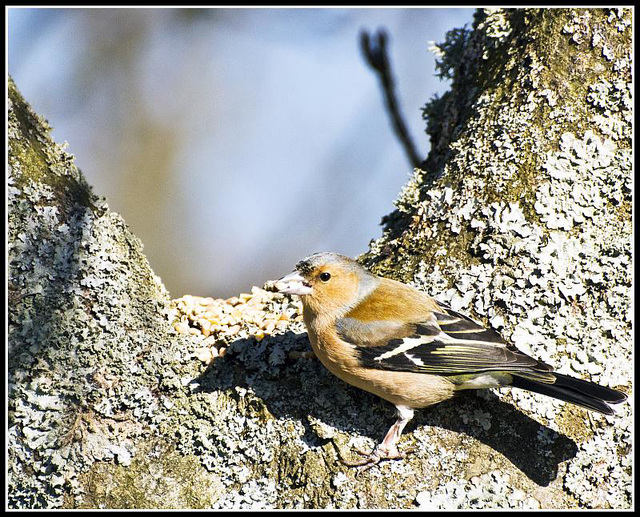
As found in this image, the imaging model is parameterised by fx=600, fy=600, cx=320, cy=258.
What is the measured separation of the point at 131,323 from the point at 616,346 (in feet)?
7.64

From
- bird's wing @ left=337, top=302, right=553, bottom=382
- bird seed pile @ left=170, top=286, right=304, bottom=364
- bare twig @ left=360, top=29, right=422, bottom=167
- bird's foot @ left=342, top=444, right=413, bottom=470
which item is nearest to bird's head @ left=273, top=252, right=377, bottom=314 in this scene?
bird's wing @ left=337, top=302, right=553, bottom=382

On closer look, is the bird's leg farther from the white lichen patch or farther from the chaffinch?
the white lichen patch

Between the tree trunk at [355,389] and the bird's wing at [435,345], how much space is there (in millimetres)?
119

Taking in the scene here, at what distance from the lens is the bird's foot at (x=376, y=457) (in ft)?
8.72

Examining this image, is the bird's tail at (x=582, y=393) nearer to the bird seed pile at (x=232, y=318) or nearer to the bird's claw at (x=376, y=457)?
the bird's claw at (x=376, y=457)

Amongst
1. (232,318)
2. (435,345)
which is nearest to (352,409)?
(435,345)

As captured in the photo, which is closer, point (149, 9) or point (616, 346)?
point (616, 346)

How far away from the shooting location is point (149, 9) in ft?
27.9

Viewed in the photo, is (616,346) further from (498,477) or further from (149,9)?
(149,9)

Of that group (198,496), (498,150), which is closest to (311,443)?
(198,496)

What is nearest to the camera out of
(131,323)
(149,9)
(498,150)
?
(131,323)

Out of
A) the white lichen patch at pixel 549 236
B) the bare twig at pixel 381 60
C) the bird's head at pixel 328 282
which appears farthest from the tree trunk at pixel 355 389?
the bare twig at pixel 381 60

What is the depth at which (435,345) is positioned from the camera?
314cm

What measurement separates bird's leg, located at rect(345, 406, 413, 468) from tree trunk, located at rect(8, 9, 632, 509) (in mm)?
42
